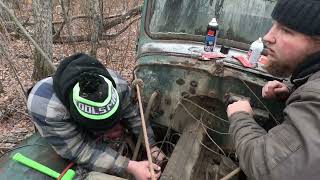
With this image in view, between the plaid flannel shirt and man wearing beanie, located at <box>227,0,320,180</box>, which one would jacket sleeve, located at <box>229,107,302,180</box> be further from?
the plaid flannel shirt

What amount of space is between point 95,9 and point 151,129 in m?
4.65

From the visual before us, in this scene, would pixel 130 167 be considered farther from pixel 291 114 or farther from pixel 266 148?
pixel 291 114

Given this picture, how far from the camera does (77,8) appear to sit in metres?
8.40

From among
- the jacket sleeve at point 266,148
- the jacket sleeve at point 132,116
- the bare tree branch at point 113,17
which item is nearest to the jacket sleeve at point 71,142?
the jacket sleeve at point 132,116

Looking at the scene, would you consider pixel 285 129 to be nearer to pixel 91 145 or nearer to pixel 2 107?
pixel 91 145

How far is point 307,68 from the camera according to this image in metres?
1.71

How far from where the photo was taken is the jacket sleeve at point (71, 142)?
227 centimetres

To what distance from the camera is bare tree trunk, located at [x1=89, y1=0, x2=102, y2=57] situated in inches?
263

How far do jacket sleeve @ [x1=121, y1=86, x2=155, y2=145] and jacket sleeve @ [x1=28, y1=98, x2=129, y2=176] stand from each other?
31 cm

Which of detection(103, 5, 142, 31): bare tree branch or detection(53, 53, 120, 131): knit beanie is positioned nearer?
detection(53, 53, 120, 131): knit beanie

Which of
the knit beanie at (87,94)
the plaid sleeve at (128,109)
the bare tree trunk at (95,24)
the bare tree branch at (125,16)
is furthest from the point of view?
the bare tree branch at (125,16)

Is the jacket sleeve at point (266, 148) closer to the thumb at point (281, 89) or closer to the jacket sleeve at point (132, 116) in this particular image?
the thumb at point (281, 89)

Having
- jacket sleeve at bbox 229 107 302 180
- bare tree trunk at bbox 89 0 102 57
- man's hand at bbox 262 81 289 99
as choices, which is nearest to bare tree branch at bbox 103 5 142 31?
bare tree trunk at bbox 89 0 102 57

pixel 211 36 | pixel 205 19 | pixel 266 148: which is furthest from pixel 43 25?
pixel 266 148
